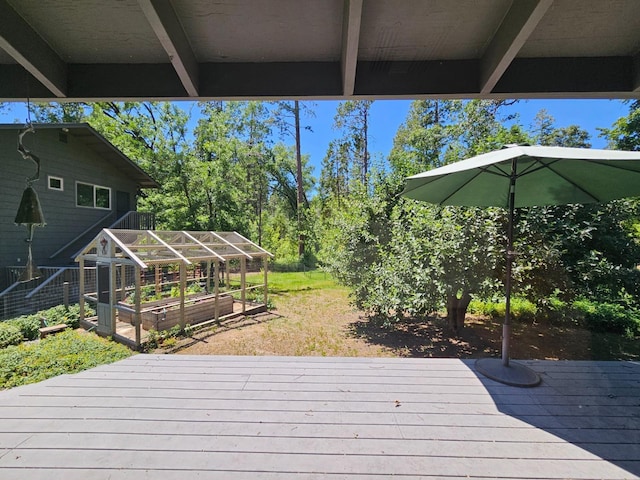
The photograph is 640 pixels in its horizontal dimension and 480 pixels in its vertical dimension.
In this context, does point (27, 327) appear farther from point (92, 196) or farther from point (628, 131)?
point (628, 131)

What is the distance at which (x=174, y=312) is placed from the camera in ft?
19.2

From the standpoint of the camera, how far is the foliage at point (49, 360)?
2844mm

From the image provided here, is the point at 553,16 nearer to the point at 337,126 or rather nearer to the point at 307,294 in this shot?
the point at 307,294

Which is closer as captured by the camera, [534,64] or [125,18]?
[125,18]

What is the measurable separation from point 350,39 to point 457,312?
4.90 metres

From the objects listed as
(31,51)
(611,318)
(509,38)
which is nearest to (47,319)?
(31,51)

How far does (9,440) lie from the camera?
156 cm

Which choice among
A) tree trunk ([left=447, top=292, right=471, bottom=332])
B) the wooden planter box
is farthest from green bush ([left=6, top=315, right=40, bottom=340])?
tree trunk ([left=447, top=292, right=471, bottom=332])

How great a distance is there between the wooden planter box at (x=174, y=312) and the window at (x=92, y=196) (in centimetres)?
498

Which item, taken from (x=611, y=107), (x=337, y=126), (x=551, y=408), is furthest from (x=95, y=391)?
(x=337, y=126)

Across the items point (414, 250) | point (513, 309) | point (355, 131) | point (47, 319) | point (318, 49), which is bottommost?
point (47, 319)

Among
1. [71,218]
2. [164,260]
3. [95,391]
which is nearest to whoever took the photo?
[95,391]

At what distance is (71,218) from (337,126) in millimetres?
14116

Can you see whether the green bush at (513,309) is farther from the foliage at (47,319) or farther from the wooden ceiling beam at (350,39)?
the foliage at (47,319)
